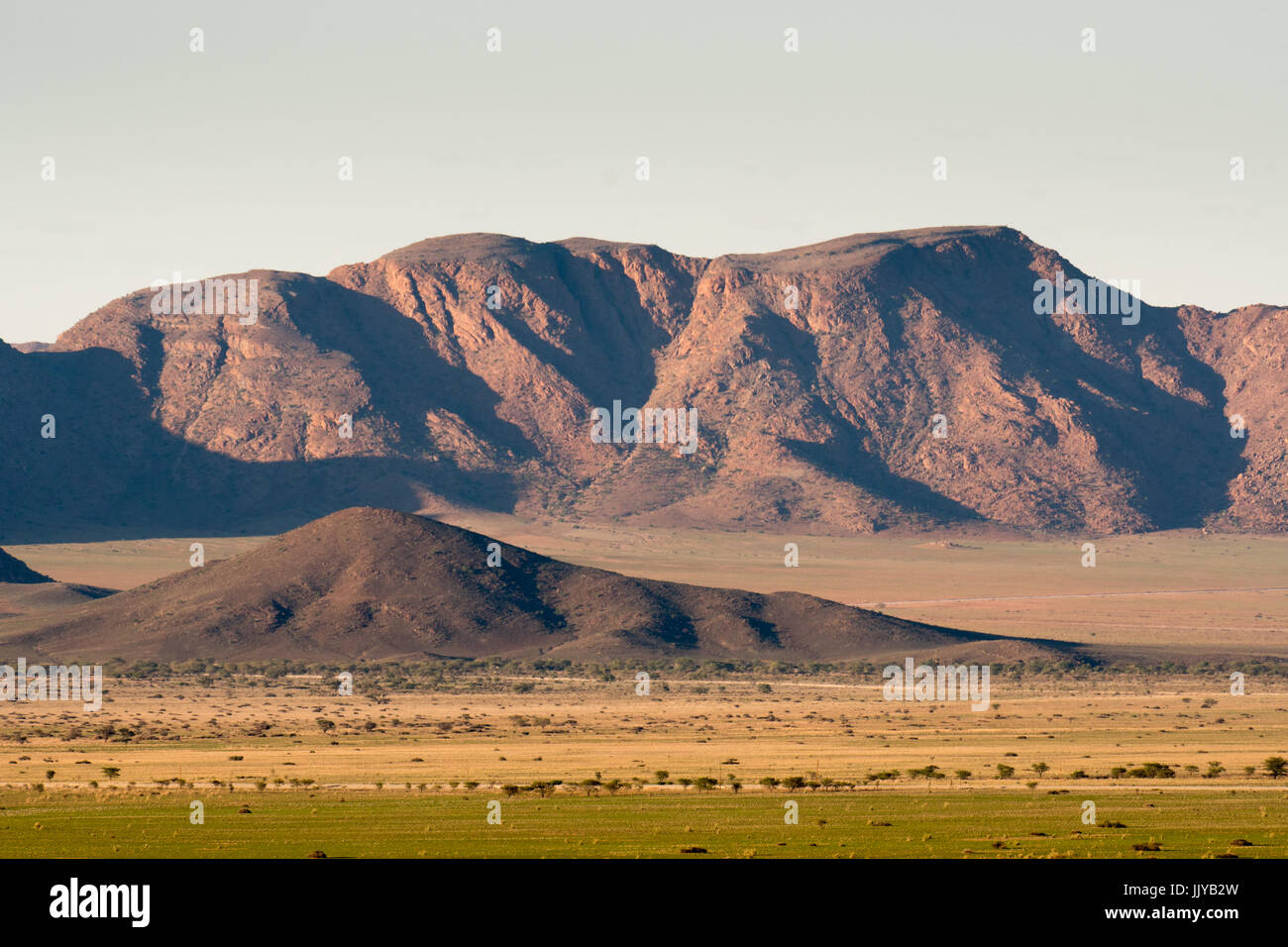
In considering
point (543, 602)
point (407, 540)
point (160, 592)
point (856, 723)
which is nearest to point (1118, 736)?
point (856, 723)

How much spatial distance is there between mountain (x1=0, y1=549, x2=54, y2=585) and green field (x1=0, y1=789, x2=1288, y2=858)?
426ft

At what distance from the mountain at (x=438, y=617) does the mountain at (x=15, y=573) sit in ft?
97.0

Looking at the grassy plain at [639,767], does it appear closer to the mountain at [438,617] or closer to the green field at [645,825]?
the green field at [645,825]

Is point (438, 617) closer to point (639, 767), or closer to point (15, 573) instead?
point (15, 573)

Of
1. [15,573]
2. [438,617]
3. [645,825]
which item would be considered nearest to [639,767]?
[645,825]

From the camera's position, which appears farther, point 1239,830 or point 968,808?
point 968,808

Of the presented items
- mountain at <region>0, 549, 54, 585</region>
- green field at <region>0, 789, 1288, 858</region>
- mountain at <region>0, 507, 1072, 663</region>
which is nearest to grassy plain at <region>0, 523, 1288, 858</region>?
green field at <region>0, 789, 1288, 858</region>

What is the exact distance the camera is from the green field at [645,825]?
36625 mm

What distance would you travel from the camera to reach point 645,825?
4259 centimetres

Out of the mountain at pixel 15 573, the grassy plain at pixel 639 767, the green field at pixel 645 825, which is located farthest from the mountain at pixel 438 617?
the green field at pixel 645 825

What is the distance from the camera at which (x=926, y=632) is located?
13925 cm
